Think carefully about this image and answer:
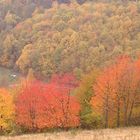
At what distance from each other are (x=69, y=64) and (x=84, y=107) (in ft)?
150

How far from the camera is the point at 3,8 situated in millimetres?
144625

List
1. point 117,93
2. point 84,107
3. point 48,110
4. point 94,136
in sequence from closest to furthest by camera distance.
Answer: point 94,136 < point 117,93 < point 48,110 < point 84,107

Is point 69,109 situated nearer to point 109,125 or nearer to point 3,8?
point 109,125

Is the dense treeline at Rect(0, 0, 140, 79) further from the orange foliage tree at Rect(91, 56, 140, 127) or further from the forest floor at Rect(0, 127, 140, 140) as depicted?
the forest floor at Rect(0, 127, 140, 140)

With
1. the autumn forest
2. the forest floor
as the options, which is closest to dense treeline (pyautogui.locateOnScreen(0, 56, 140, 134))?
the autumn forest

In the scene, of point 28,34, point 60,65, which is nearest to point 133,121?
point 60,65

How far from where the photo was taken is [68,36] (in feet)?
357

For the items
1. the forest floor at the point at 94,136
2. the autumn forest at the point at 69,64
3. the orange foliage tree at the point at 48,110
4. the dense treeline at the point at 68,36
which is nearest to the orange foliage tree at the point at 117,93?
the autumn forest at the point at 69,64

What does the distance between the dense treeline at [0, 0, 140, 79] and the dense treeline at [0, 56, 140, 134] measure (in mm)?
35781

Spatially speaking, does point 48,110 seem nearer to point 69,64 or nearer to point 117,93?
point 117,93

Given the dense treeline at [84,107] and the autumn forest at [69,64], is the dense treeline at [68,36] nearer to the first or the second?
the autumn forest at [69,64]

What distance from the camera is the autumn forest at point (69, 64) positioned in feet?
161

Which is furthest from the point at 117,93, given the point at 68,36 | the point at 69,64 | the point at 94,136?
the point at 68,36

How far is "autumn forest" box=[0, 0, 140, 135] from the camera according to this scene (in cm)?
4912
